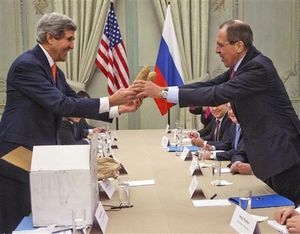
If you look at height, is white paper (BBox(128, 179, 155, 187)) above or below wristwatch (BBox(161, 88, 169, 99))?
below

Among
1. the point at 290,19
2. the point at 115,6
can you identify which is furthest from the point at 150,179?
the point at 290,19

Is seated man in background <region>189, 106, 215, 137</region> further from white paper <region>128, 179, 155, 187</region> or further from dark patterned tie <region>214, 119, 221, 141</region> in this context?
white paper <region>128, 179, 155, 187</region>

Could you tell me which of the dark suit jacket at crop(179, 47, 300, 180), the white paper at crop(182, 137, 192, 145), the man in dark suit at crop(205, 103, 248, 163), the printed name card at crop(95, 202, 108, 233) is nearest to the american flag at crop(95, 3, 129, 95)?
the white paper at crop(182, 137, 192, 145)

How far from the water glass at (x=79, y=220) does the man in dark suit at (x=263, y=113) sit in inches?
39.9

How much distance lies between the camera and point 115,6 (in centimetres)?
713

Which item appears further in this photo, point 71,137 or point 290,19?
point 290,19

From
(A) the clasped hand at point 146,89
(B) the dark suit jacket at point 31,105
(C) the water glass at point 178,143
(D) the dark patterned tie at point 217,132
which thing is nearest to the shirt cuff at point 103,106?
(B) the dark suit jacket at point 31,105

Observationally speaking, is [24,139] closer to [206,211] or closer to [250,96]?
[206,211]

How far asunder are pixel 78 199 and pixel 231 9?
19.4 ft

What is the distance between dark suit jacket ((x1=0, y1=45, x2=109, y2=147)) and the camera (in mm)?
2475

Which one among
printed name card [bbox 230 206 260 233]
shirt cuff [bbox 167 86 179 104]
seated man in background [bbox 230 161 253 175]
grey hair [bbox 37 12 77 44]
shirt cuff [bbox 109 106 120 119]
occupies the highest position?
grey hair [bbox 37 12 77 44]

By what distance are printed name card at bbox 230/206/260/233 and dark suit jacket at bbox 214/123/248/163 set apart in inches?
56.1

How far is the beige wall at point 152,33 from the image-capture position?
7.04 meters

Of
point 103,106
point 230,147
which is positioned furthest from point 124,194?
point 230,147
